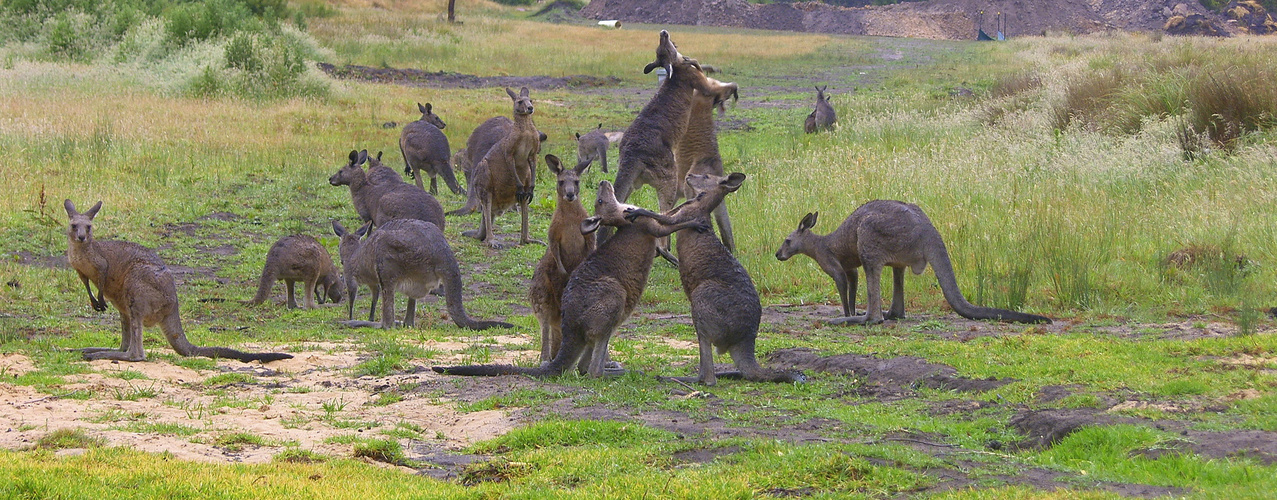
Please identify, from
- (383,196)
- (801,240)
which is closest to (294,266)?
(383,196)

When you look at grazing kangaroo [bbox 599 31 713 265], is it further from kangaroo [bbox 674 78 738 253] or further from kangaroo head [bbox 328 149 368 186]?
kangaroo head [bbox 328 149 368 186]

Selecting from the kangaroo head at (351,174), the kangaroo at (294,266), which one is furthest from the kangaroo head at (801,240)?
the kangaroo head at (351,174)

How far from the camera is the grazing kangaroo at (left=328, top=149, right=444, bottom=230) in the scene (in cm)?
1337

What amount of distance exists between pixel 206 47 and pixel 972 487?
99.9ft

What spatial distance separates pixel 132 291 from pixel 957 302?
6.51m

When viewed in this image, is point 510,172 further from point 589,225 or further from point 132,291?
point 132,291

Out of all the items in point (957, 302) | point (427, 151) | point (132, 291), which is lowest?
point (957, 302)

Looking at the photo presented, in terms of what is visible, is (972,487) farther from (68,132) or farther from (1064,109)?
(68,132)

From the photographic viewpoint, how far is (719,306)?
317 inches

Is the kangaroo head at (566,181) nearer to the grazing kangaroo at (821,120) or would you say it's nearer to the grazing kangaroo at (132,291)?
the grazing kangaroo at (132,291)

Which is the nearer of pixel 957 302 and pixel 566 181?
pixel 957 302

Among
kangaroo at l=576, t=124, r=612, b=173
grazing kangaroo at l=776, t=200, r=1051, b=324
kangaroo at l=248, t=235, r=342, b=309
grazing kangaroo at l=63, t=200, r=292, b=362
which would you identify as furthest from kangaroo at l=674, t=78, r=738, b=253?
kangaroo at l=576, t=124, r=612, b=173

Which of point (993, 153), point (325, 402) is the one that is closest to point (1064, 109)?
point (993, 153)

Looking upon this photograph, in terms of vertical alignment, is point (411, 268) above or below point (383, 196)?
below
